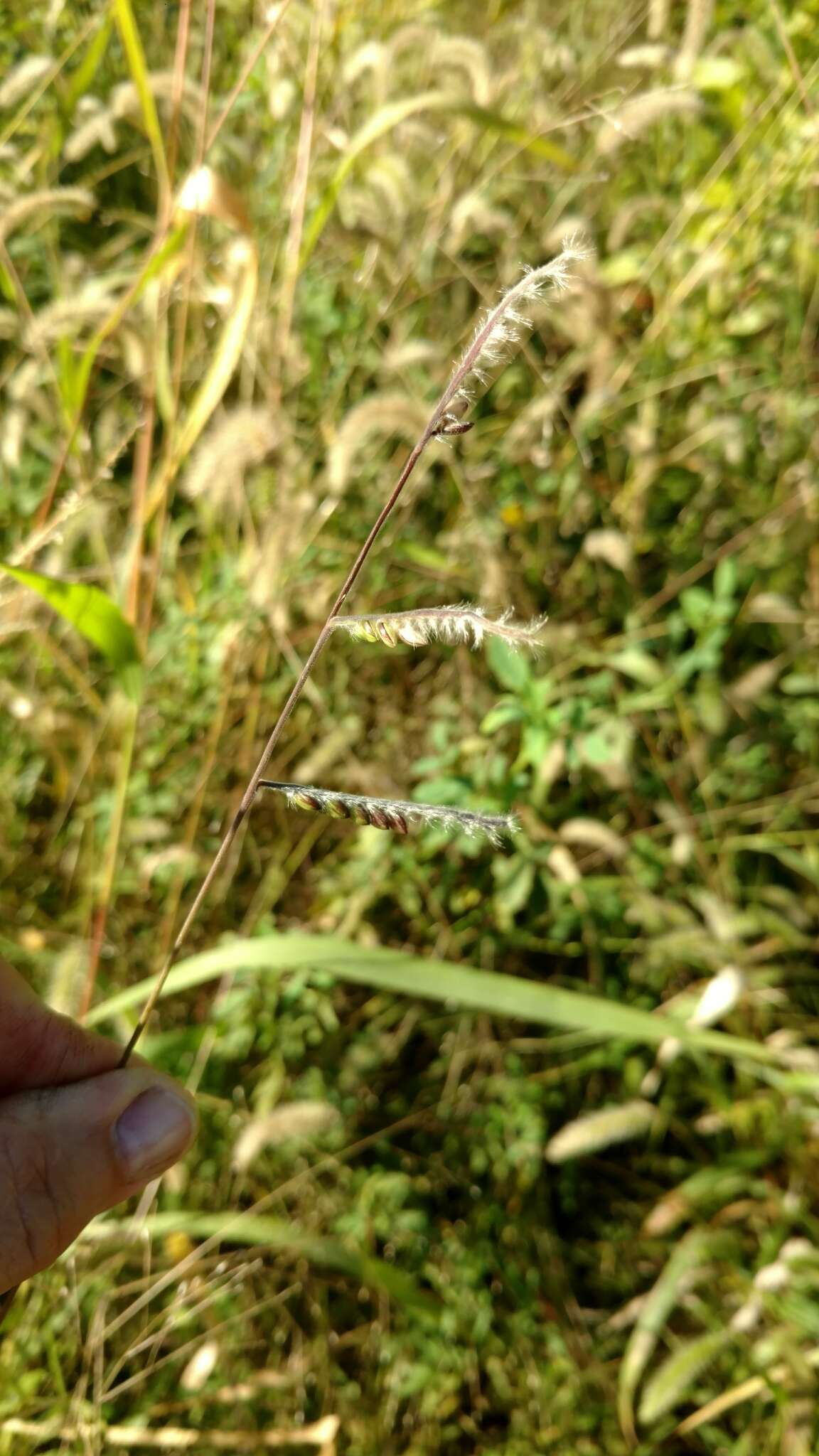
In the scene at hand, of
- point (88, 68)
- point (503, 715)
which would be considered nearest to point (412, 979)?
point (503, 715)

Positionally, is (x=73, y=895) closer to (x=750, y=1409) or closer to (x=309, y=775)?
(x=309, y=775)

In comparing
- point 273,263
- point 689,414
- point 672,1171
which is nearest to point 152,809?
point 273,263

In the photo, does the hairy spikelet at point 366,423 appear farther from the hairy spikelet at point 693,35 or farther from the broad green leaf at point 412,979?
the hairy spikelet at point 693,35

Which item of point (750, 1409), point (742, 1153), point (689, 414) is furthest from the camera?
point (689, 414)

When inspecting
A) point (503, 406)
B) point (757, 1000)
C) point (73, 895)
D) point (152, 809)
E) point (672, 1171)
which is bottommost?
point (672, 1171)

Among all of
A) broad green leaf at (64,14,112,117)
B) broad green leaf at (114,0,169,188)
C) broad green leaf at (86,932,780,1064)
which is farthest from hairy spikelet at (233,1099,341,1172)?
broad green leaf at (64,14,112,117)
